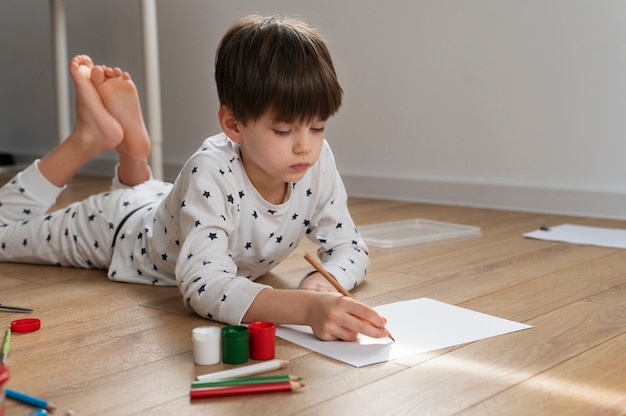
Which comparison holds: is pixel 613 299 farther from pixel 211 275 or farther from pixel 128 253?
pixel 128 253

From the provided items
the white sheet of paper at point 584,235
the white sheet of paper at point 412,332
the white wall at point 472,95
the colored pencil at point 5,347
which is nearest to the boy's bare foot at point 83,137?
the colored pencil at point 5,347

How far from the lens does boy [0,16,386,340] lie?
104 cm

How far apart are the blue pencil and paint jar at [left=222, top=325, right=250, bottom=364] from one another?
0.20 m

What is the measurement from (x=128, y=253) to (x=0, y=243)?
312 mm

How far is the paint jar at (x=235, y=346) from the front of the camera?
0.90m

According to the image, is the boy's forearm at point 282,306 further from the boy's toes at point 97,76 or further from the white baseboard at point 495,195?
the white baseboard at point 495,195

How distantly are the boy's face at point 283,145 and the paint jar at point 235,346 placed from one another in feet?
0.85

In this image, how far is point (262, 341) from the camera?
91 cm

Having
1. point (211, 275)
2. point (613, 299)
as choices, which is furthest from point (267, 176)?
point (613, 299)

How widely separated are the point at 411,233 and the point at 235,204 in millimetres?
745

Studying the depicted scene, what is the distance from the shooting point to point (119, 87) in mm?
1604

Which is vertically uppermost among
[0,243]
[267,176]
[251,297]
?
[267,176]

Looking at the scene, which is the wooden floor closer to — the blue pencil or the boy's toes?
the blue pencil

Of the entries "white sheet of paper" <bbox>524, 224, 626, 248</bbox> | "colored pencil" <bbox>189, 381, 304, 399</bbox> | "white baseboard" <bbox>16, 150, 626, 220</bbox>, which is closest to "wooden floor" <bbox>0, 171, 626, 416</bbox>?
"colored pencil" <bbox>189, 381, 304, 399</bbox>
